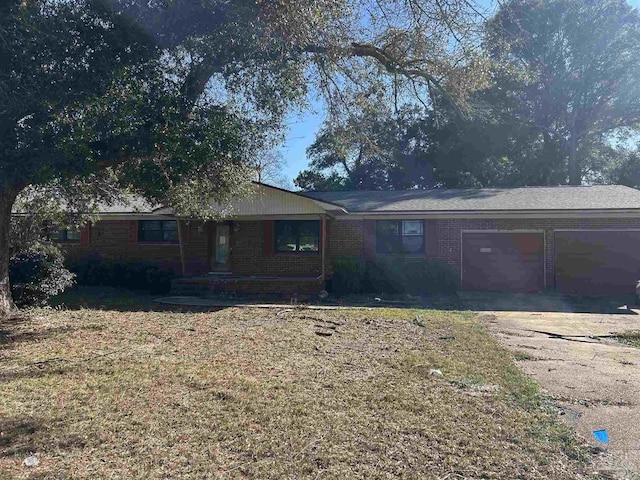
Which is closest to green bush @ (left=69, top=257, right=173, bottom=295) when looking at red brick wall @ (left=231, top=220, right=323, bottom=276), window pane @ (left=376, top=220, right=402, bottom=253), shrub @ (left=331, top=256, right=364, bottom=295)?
red brick wall @ (left=231, top=220, right=323, bottom=276)

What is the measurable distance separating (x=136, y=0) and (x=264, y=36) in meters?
2.26

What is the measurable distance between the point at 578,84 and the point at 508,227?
19338 millimetres

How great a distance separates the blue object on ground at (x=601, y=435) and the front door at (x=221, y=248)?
13.8 m

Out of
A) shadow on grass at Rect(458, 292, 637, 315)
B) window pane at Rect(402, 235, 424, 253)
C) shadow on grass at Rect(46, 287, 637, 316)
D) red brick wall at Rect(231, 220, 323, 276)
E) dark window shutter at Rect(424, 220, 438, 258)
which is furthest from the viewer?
red brick wall at Rect(231, 220, 323, 276)

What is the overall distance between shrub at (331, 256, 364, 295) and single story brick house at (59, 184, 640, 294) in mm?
528

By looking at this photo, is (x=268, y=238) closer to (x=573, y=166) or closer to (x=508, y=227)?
(x=508, y=227)

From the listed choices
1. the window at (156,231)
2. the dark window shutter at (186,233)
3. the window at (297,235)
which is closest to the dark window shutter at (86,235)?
the window at (156,231)

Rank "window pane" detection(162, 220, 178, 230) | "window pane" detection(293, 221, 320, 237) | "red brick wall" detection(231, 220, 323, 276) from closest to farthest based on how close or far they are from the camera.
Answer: "red brick wall" detection(231, 220, 323, 276) < "window pane" detection(293, 221, 320, 237) < "window pane" detection(162, 220, 178, 230)

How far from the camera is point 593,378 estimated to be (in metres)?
6.14

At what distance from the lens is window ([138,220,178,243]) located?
17.3 metres

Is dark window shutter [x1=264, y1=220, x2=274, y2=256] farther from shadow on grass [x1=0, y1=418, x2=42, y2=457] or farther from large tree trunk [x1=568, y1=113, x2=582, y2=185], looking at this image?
large tree trunk [x1=568, y1=113, x2=582, y2=185]

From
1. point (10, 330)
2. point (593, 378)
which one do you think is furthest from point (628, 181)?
point (10, 330)

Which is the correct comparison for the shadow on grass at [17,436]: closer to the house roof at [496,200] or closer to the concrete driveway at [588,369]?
the concrete driveway at [588,369]

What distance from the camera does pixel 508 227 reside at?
50.4 ft
